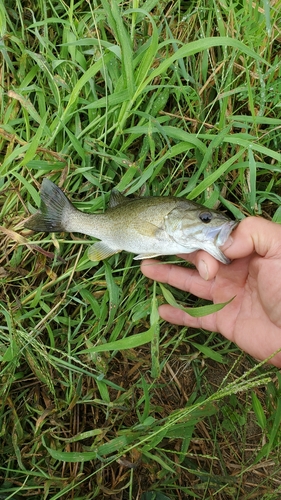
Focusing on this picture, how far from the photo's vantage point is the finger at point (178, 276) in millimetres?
2943

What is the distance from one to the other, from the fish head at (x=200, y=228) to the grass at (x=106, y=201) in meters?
0.30

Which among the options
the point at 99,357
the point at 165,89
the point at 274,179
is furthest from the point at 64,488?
the point at 165,89

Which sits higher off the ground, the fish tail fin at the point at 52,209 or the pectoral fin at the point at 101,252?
the fish tail fin at the point at 52,209

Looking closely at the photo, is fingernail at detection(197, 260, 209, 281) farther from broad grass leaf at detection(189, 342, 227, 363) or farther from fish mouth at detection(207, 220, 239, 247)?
broad grass leaf at detection(189, 342, 227, 363)

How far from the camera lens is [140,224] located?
2756 mm

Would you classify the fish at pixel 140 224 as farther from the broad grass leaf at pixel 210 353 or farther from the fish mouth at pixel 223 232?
the broad grass leaf at pixel 210 353

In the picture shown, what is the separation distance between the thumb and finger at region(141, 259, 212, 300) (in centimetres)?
55

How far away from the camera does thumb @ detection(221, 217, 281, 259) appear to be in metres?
2.40

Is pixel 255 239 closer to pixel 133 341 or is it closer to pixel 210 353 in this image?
pixel 133 341

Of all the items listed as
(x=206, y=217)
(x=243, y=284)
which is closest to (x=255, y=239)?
(x=206, y=217)

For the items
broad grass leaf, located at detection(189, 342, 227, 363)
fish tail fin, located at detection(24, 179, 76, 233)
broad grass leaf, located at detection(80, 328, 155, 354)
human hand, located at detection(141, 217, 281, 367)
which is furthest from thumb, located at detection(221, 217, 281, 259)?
fish tail fin, located at detection(24, 179, 76, 233)

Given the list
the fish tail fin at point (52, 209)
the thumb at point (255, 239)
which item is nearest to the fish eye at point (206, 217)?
the thumb at point (255, 239)

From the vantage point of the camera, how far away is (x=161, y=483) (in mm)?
3070

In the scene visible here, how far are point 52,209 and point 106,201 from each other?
1.37 feet
